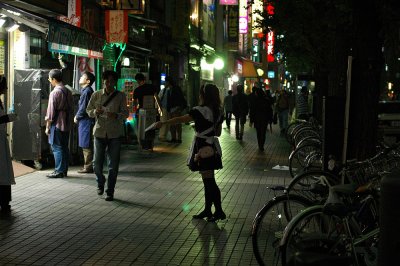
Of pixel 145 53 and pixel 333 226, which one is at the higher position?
pixel 145 53

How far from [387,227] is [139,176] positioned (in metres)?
9.07

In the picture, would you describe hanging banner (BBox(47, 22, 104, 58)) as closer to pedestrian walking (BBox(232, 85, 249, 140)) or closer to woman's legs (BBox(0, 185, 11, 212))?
woman's legs (BBox(0, 185, 11, 212))

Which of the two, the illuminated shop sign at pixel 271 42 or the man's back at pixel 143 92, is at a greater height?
the illuminated shop sign at pixel 271 42

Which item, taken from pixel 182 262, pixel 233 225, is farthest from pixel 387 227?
pixel 233 225

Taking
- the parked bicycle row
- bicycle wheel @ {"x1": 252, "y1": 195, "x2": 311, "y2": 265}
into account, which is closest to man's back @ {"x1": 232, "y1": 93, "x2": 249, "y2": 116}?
the parked bicycle row

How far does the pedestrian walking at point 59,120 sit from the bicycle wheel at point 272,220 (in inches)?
257

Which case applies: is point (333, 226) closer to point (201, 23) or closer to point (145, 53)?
point (145, 53)

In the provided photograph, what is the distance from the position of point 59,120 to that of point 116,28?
532cm

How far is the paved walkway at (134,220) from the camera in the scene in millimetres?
7012

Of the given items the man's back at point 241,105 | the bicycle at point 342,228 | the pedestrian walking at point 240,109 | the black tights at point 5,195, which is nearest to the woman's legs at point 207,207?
the black tights at point 5,195

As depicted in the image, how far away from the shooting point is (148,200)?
10.3 m

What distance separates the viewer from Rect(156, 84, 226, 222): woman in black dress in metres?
8.57

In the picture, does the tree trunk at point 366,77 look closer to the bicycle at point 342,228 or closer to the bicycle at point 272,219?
the bicycle at point 272,219

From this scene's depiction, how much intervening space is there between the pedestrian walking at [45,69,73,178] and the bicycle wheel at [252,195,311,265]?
6.53 meters
